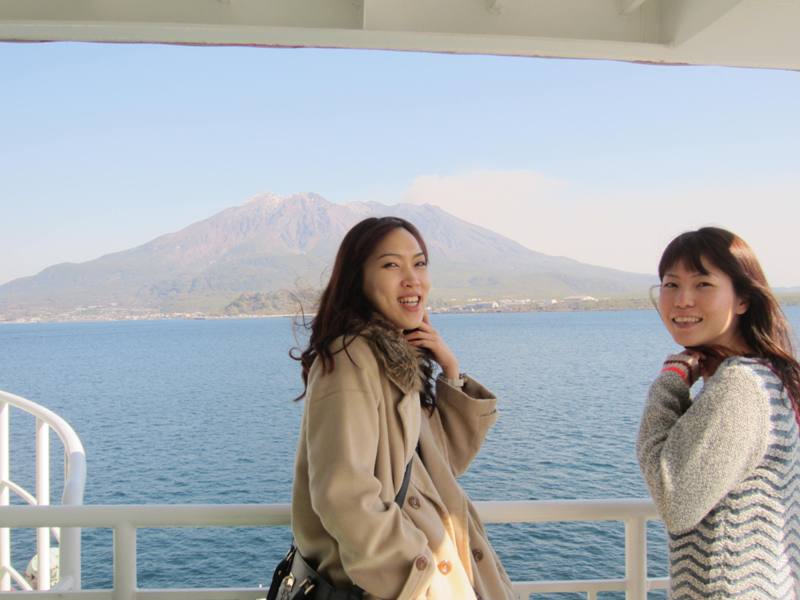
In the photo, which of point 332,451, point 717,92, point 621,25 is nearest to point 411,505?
point 332,451

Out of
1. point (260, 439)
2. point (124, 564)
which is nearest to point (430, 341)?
point (124, 564)

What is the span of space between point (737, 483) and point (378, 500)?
0.77m

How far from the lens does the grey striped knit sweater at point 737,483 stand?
1374mm

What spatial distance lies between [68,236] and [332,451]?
14784 centimetres

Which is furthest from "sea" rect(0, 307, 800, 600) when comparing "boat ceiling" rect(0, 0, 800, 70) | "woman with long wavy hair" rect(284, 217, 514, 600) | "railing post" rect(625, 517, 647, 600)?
"railing post" rect(625, 517, 647, 600)

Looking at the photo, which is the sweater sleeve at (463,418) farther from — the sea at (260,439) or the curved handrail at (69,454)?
the curved handrail at (69,454)

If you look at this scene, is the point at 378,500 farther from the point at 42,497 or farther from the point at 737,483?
the point at 42,497

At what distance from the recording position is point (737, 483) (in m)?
1.41

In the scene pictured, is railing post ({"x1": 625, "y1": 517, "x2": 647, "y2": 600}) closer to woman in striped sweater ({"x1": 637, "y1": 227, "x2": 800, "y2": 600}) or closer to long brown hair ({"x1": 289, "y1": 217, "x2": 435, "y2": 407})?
woman in striped sweater ({"x1": 637, "y1": 227, "x2": 800, "y2": 600})

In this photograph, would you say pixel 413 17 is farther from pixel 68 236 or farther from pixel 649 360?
pixel 68 236

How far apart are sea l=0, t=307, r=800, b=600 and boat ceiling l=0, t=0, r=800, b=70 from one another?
934 mm

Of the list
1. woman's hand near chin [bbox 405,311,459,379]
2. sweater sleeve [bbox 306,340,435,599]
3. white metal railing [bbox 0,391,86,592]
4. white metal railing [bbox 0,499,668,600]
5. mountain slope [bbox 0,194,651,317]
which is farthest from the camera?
mountain slope [bbox 0,194,651,317]

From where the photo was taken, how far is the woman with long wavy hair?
134 cm

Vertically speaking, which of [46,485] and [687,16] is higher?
[687,16]
